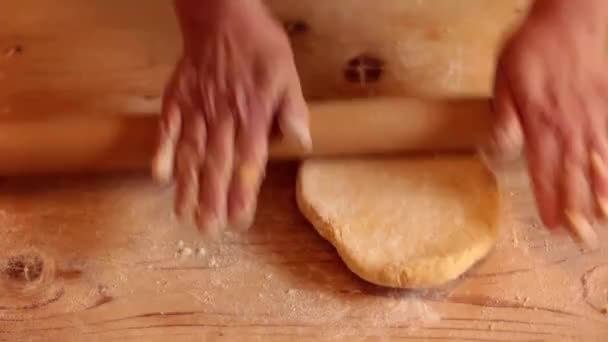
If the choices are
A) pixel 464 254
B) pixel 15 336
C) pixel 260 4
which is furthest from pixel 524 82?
pixel 15 336

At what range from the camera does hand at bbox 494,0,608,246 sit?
85 centimetres

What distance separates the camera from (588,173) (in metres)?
0.85

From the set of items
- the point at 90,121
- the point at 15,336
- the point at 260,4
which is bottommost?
the point at 15,336

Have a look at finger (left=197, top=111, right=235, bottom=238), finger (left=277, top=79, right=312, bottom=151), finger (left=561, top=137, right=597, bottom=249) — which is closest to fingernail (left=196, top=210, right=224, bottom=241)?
finger (left=197, top=111, right=235, bottom=238)

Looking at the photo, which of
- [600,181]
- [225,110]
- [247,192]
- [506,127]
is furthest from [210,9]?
[600,181]

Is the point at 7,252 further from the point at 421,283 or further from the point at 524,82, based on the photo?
the point at 524,82

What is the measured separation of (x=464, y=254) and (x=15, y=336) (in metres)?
0.49

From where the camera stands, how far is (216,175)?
88 centimetres

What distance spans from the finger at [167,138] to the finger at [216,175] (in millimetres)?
36

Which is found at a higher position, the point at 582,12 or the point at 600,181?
the point at 582,12

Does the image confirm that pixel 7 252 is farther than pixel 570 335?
Yes

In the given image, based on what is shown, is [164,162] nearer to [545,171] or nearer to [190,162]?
[190,162]

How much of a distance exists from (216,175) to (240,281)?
13cm

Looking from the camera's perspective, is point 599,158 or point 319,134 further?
Answer: point 319,134
